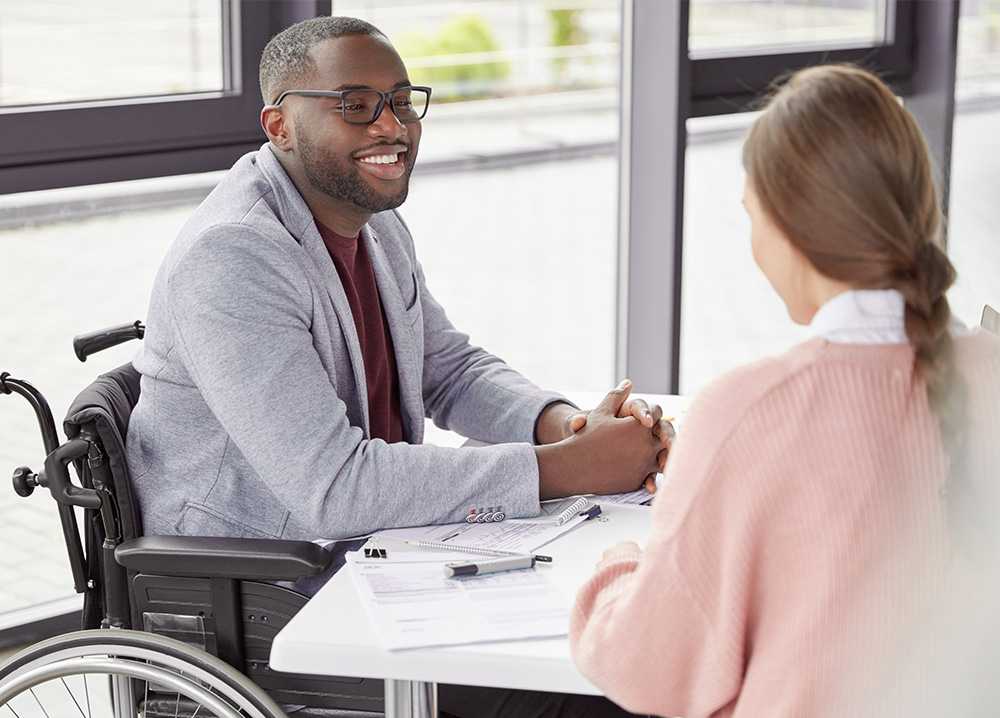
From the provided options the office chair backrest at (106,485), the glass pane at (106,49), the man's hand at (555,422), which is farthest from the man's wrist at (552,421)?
the glass pane at (106,49)

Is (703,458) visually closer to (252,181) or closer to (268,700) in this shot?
(268,700)

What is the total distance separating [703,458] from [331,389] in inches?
26.8

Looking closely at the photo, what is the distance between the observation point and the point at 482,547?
1492mm

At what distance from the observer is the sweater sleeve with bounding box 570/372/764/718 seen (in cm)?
107

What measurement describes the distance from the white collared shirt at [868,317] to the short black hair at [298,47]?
42.4 inches

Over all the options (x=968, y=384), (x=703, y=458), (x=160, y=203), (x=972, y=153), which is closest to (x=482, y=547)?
(x=703, y=458)

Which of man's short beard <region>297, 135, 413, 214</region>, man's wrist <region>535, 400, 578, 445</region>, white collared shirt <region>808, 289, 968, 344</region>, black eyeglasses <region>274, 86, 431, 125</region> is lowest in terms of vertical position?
man's wrist <region>535, 400, 578, 445</region>

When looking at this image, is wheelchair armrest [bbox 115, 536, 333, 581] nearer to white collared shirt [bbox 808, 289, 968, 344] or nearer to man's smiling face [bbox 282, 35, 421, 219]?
man's smiling face [bbox 282, 35, 421, 219]

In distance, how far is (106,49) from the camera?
243 cm

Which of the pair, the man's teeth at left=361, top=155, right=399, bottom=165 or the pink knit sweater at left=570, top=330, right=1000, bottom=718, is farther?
the man's teeth at left=361, top=155, right=399, bottom=165

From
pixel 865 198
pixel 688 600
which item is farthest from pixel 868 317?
pixel 688 600

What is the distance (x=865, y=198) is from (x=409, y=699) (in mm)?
780

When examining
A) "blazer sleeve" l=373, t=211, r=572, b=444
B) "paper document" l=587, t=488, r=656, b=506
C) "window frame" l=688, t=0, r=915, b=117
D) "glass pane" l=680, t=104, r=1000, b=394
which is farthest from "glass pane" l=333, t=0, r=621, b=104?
"paper document" l=587, t=488, r=656, b=506

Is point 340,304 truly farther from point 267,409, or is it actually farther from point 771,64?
point 771,64
